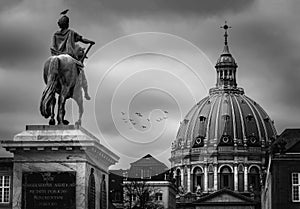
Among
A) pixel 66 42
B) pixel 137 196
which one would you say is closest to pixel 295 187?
pixel 66 42

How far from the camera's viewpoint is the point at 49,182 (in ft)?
82.7

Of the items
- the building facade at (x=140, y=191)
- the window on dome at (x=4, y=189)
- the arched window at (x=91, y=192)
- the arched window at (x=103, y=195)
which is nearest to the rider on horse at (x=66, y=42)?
the arched window at (x=91, y=192)

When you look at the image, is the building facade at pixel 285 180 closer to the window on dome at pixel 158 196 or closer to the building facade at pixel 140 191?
the building facade at pixel 140 191

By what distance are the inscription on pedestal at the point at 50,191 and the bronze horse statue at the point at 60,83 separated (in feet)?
5.30

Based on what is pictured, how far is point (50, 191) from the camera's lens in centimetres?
2508

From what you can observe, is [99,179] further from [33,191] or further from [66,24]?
[66,24]

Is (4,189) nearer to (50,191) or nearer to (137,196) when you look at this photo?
(50,191)

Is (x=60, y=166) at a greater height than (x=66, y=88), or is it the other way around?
(x=66, y=88)

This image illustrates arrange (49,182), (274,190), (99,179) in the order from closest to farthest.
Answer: (49,182), (99,179), (274,190)

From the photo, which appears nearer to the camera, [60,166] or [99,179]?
[60,166]

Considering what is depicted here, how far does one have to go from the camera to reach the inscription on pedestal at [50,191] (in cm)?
2505

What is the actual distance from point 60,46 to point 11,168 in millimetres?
3595

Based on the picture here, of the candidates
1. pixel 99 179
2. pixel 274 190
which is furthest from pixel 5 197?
pixel 274 190

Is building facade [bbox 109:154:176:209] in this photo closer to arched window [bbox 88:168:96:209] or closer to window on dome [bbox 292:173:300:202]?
window on dome [bbox 292:173:300:202]
